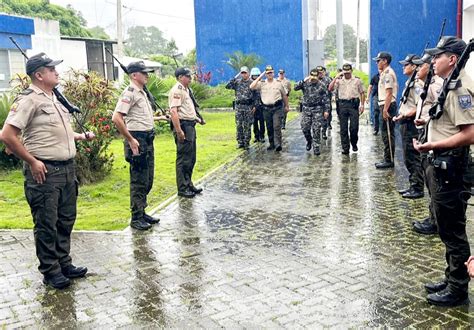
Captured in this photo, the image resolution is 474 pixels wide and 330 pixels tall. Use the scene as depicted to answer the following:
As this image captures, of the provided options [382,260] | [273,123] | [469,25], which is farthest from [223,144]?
[382,260]

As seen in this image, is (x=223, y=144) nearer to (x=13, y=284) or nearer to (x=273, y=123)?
(x=273, y=123)

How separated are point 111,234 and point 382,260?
10.0ft

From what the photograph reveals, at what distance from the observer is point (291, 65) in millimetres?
27359

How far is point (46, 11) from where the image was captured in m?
43.4

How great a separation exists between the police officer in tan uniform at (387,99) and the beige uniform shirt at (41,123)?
604 cm

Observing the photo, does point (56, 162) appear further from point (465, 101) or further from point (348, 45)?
point (348, 45)

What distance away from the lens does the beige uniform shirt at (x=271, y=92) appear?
11.9 metres

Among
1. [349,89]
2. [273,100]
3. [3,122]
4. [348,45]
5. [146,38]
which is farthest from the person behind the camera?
[146,38]

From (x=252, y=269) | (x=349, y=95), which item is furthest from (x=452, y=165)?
(x=349, y=95)

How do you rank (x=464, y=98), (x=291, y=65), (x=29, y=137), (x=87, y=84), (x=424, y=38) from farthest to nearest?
1. (x=291, y=65)
2. (x=424, y=38)
3. (x=87, y=84)
4. (x=29, y=137)
5. (x=464, y=98)

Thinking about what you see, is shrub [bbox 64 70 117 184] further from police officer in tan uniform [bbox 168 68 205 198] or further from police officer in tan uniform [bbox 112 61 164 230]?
police officer in tan uniform [bbox 112 61 164 230]

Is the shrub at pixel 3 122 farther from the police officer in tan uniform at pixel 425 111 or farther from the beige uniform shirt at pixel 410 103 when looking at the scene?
the police officer in tan uniform at pixel 425 111

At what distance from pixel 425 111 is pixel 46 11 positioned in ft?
143

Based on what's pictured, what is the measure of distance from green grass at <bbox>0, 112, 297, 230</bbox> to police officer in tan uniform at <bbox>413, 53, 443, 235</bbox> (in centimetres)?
352
